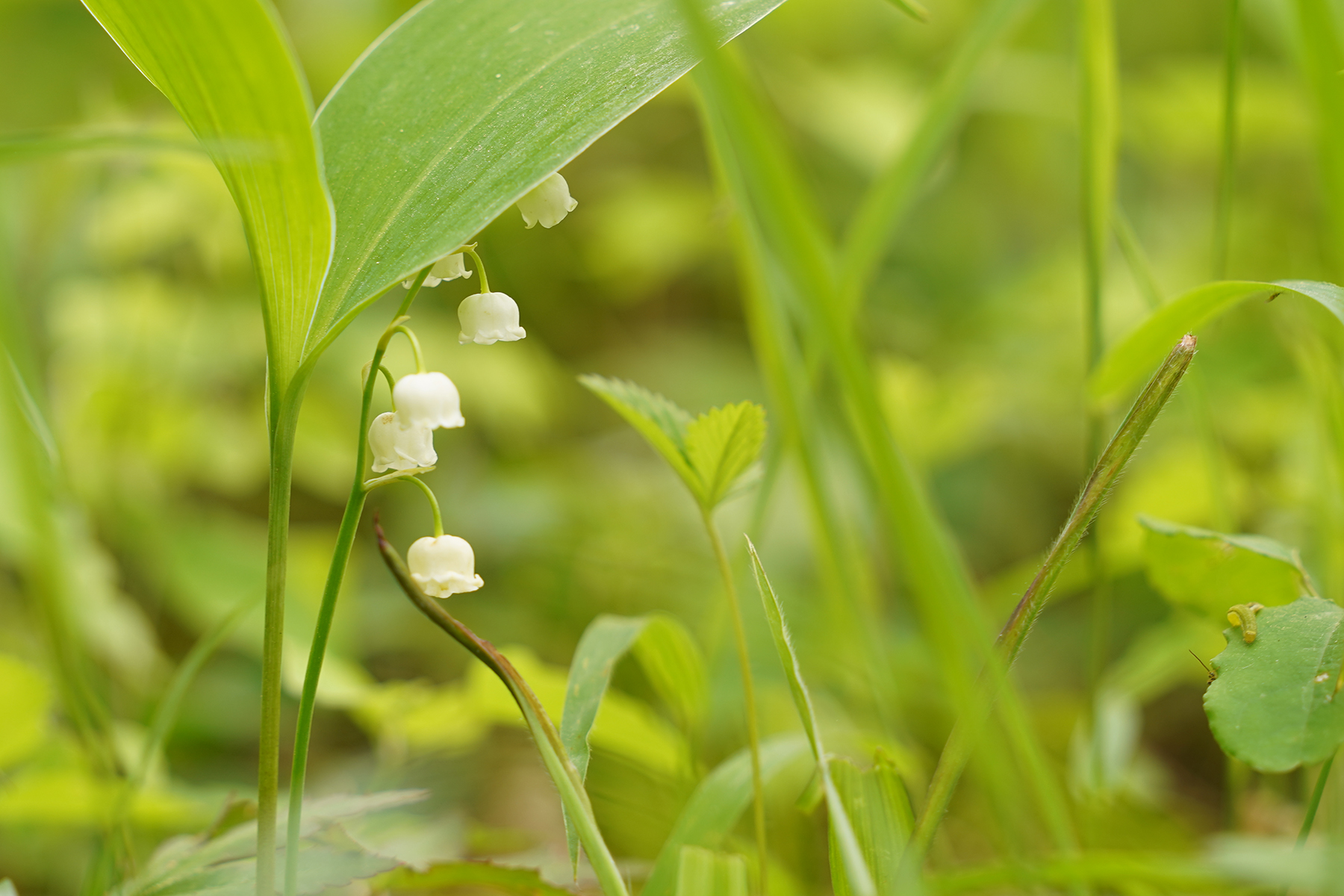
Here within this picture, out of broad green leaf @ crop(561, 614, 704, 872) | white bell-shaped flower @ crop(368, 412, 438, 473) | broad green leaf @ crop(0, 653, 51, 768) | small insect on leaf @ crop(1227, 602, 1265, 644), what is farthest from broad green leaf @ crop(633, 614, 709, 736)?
broad green leaf @ crop(0, 653, 51, 768)

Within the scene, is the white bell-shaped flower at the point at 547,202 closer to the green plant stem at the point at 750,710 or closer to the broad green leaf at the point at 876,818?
the green plant stem at the point at 750,710

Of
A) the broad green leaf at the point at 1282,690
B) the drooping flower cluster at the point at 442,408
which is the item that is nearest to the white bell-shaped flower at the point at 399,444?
the drooping flower cluster at the point at 442,408

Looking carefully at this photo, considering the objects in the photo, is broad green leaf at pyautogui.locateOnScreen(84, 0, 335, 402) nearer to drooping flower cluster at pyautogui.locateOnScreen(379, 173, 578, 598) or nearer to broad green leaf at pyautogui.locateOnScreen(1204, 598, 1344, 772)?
drooping flower cluster at pyautogui.locateOnScreen(379, 173, 578, 598)

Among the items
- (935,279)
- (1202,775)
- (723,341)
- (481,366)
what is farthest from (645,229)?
(1202,775)

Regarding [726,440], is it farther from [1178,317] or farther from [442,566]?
[1178,317]

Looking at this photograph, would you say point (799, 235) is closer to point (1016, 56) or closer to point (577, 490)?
point (577, 490)

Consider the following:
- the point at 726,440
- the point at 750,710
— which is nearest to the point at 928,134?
the point at 726,440

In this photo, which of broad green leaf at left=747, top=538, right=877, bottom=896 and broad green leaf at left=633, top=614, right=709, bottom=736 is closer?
broad green leaf at left=747, top=538, right=877, bottom=896

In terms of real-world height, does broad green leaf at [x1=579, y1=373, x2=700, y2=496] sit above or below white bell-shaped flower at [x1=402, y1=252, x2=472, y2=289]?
below
